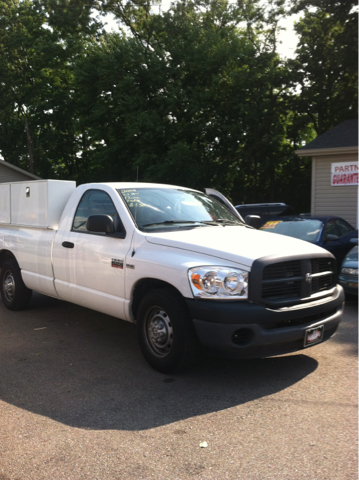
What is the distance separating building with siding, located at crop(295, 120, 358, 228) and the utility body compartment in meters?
12.5

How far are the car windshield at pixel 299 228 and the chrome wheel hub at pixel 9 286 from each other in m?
5.32

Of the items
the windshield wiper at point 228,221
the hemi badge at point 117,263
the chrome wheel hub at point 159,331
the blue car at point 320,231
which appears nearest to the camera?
the chrome wheel hub at point 159,331

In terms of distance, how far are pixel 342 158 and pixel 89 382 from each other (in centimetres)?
1498

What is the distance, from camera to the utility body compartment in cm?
660

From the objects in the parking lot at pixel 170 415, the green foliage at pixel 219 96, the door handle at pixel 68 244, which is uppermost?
the green foliage at pixel 219 96

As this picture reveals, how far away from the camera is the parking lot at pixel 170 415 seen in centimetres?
319

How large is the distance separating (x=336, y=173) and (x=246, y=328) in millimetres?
14611

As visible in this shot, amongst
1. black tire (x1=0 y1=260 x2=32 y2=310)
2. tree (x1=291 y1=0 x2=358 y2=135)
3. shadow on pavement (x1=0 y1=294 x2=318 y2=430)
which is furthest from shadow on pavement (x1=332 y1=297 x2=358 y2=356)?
tree (x1=291 y1=0 x2=358 y2=135)

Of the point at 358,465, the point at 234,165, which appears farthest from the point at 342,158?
the point at 358,465

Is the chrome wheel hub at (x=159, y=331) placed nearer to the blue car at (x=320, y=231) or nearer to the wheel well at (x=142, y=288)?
the wheel well at (x=142, y=288)

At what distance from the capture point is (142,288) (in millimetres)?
5172

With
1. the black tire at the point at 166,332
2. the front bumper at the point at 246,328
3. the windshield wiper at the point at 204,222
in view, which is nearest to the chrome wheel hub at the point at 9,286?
the windshield wiper at the point at 204,222

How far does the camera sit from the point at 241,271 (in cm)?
440

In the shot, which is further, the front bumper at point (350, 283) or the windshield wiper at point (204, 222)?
the front bumper at point (350, 283)
